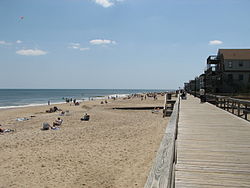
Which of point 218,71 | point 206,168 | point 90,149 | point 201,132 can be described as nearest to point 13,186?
point 90,149

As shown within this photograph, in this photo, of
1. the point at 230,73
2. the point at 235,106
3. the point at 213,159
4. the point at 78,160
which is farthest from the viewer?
the point at 230,73

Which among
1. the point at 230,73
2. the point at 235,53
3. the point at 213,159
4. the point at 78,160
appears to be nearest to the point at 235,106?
the point at 78,160

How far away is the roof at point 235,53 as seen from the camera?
39.0 metres

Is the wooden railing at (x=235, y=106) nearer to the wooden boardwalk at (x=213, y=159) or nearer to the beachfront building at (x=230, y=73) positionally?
the wooden boardwalk at (x=213, y=159)

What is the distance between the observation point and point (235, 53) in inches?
1587

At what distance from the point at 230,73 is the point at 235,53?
176 inches

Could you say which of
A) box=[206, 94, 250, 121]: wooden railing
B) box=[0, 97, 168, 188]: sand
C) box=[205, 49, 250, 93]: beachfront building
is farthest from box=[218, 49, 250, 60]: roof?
box=[0, 97, 168, 188]: sand

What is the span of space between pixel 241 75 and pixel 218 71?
4.26 m

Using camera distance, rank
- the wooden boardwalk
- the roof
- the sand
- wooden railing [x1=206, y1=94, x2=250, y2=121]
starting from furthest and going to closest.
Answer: the roof < wooden railing [x1=206, y1=94, x2=250, y2=121] < the sand < the wooden boardwalk

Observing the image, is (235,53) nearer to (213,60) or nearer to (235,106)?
(213,60)

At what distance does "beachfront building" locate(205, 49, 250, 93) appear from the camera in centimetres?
3781

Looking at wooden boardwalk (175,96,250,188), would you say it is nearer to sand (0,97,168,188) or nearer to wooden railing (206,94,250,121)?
sand (0,97,168,188)

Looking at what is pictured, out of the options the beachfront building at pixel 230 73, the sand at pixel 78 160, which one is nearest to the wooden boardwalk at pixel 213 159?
the sand at pixel 78 160

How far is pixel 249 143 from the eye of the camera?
230 inches
